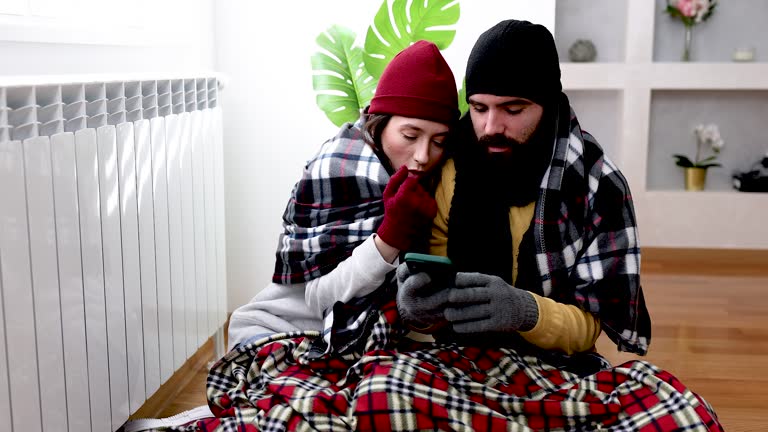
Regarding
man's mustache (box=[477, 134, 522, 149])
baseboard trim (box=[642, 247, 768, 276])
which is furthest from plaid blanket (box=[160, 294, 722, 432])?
baseboard trim (box=[642, 247, 768, 276])

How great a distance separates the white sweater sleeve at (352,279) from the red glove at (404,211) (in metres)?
0.04

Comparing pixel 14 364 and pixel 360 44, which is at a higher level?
pixel 360 44

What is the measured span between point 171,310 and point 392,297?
2.16 feet

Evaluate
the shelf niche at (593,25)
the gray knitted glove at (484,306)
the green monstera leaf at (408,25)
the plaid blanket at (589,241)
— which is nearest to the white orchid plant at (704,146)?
the shelf niche at (593,25)

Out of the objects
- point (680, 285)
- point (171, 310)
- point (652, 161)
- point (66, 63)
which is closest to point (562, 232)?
point (171, 310)

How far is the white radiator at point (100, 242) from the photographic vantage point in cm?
139

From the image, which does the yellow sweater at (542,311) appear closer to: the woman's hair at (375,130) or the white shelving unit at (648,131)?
the woman's hair at (375,130)

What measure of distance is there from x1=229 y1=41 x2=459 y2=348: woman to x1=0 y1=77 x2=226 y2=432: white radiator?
0.26m

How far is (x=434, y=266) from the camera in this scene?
157 cm

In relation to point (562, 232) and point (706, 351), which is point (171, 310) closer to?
point (562, 232)

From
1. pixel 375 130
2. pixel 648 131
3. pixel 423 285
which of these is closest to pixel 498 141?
pixel 375 130

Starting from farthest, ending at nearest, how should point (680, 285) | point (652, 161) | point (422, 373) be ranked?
1. point (652, 161)
2. point (680, 285)
3. point (422, 373)

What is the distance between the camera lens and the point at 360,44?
2771 millimetres

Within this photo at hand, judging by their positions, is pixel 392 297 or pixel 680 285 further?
pixel 680 285
